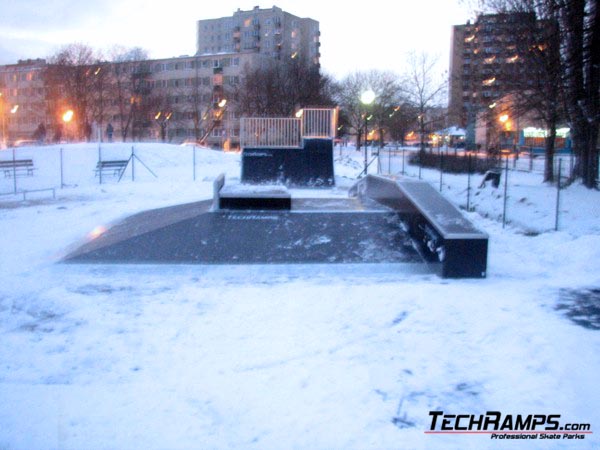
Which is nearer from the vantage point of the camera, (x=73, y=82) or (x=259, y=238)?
(x=259, y=238)

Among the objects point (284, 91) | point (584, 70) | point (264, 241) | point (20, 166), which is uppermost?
point (284, 91)

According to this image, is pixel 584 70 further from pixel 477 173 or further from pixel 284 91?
pixel 284 91

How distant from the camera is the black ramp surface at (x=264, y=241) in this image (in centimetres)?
1101

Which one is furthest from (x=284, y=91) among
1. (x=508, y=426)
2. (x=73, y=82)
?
(x=508, y=426)

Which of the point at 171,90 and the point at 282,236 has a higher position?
the point at 171,90

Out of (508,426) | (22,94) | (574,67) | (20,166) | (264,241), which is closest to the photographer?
(508,426)

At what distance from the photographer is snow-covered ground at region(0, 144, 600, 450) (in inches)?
187

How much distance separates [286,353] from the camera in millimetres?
6352

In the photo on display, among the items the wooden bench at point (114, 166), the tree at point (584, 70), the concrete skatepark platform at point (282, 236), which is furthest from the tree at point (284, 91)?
the concrete skatepark platform at point (282, 236)

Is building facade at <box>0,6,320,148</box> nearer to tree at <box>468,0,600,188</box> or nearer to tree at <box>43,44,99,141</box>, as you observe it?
tree at <box>43,44,99,141</box>

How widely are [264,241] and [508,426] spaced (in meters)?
7.48

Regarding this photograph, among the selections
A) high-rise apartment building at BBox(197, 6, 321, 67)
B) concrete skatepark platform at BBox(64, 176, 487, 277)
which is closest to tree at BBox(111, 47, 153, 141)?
high-rise apartment building at BBox(197, 6, 321, 67)

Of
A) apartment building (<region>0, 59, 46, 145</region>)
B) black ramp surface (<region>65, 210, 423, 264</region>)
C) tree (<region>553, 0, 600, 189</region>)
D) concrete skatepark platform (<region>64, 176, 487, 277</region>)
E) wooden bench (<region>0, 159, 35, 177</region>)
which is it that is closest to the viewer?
concrete skatepark platform (<region>64, 176, 487, 277</region>)

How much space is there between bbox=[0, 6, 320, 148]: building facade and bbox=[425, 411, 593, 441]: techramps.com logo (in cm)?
5308
